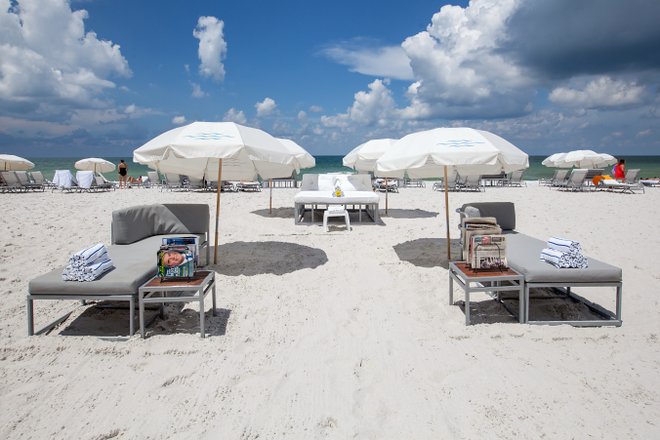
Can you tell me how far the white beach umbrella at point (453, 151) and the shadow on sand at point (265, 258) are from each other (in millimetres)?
1885

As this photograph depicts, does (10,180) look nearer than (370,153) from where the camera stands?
No

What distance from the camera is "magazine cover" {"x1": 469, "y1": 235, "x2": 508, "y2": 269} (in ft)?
13.1

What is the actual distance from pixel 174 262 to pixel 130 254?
117 cm

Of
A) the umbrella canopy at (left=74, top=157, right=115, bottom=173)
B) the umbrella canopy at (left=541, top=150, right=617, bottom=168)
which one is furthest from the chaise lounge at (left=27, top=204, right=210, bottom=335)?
the umbrella canopy at (left=541, top=150, right=617, bottom=168)

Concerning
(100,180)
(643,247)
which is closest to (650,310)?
(643,247)

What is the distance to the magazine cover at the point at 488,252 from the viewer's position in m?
3.99

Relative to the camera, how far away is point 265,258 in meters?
6.43

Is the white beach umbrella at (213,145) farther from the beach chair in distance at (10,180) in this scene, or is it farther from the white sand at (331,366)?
the beach chair in distance at (10,180)

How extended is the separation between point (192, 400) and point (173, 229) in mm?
3682

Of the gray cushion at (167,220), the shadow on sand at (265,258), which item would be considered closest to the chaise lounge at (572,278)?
the shadow on sand at (265,258)

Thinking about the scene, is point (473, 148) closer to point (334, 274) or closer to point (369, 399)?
point (334, 274)

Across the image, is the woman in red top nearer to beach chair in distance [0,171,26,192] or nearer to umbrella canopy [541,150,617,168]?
umbrella canopy [541,150,617,168]

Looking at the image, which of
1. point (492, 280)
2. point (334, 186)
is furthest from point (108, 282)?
point (334, 186)

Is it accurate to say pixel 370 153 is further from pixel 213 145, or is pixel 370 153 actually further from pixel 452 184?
pixel 452 184
